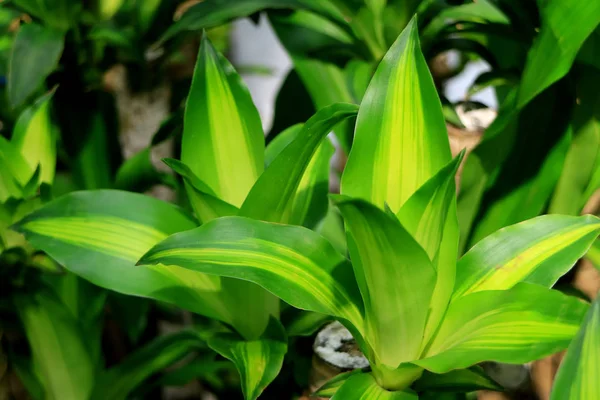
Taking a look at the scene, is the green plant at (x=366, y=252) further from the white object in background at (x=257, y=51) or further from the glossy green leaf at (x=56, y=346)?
the white object in background at (x=257, y=51)

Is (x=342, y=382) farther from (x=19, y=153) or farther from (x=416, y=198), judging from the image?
(x=19, y=153)

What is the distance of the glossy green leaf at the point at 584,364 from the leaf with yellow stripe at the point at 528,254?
0.10 m

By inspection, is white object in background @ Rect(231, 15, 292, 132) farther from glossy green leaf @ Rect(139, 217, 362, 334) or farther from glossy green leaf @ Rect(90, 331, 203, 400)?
glossy green leaf @ Rect(139, 217, 362, 334)

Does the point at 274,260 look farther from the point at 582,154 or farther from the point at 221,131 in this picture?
the point at 582,154

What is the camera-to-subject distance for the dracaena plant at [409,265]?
1.38 ft

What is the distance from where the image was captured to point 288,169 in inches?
19.0

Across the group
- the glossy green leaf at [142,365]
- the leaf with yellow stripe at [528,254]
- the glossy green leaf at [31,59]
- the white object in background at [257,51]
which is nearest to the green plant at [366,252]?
the leaf with yellow stripe at [528,254]

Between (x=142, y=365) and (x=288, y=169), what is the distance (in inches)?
12.8

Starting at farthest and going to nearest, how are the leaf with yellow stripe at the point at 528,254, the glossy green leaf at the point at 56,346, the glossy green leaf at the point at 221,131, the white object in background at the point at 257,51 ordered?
the white object in background at the point at 257,51, the glossy green leaf at the point at 56,346, the glossy green leaf at the point at 221,131, the leaf with yellow stripe at the point at 528,254

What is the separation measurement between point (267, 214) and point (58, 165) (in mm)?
595

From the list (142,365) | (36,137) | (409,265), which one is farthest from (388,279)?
(36,137)

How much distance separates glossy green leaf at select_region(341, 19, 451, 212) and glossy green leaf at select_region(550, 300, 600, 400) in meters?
0.16

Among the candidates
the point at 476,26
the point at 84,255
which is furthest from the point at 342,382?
the point at 476,26

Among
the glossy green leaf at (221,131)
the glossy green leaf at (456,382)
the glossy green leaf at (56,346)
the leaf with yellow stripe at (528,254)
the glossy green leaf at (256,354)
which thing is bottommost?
the glossy green leaf at (56,346)
